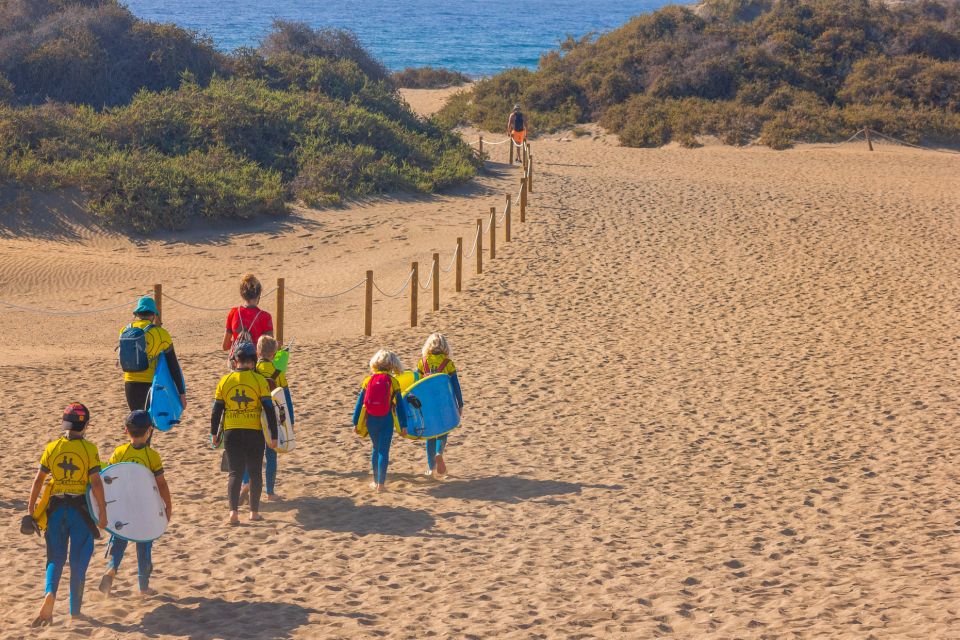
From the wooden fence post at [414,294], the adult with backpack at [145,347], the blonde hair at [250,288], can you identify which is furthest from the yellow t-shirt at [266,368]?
the wooden fence post at [414,294]

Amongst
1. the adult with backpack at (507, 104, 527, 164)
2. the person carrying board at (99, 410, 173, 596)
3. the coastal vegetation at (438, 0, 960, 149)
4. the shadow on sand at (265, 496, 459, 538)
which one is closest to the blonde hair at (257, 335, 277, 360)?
the shadow on sand at (265, 496, 459, 538)

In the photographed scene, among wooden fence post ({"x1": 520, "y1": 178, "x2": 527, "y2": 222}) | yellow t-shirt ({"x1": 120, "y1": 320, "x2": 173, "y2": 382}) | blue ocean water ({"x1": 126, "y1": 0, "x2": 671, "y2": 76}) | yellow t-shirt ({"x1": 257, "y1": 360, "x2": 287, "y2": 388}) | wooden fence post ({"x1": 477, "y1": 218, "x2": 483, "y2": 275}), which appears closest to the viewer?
yellow t-shirt ({"x1": 257, "y1": 360, "x2": 287, "y2": 388})

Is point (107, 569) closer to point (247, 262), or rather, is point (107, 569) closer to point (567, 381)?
point (567, 381)

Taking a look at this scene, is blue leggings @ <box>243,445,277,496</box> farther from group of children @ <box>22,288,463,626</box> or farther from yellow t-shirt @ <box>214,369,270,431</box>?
yellow t-shirt @ <box>214,369,270,431</box>

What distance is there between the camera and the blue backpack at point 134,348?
834 centimetres

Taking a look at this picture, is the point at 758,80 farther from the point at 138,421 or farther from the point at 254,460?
the point at 138,421

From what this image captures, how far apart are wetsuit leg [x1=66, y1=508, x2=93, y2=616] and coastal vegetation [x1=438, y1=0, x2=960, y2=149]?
25592 millimetres

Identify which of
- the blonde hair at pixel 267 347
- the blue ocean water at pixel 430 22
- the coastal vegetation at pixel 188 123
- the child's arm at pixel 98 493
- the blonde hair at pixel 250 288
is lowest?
the child's arm at pixel 98 493

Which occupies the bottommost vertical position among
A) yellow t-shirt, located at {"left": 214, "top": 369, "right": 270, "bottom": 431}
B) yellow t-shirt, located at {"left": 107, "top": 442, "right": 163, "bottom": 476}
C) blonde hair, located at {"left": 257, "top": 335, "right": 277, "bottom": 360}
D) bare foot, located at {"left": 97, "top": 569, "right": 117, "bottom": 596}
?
bare foot, located at {"left": 97, "top": 569, "right": 117, "bottom": 596}

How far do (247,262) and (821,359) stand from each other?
9916 mm

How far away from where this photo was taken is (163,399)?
836 centimetres

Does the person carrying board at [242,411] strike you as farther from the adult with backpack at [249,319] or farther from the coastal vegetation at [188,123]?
the coastal vegetation at [188,123]

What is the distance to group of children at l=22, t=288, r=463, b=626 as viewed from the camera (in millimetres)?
6020

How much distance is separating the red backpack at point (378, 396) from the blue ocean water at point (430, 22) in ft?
183
